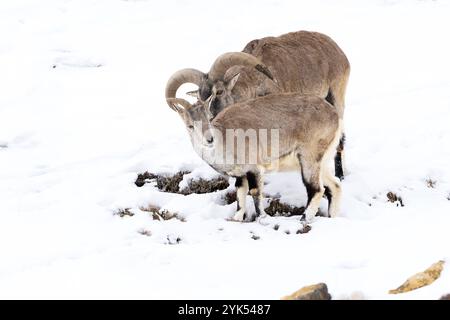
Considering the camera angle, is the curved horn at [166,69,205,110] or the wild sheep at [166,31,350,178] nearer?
the curved horn at [166,69,205,110]

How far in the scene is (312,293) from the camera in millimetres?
6016

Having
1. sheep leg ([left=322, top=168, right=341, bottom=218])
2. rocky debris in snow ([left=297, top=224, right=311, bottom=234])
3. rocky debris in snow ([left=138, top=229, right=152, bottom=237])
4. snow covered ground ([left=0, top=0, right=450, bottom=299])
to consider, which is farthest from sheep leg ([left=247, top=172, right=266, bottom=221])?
rocky debris in snow ([left=138, top=229, right=152, bottom=237])

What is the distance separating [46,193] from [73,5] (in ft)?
45.1

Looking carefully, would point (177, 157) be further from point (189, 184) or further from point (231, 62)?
point (231, 62)

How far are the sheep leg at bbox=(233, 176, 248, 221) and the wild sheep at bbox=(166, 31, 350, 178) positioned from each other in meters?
1.11

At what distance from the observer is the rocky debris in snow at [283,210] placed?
30.5 ft

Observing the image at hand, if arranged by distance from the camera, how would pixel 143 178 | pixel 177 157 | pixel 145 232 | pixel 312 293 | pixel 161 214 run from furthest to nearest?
pixel 177 157 < pixel 143 178 < pixel 161 214 < pixel 145 232 < pixel 312 293

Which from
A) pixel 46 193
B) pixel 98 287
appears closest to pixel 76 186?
pixel 46 193

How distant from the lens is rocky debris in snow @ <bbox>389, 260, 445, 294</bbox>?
6242 millimetres

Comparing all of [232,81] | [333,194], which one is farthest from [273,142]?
[232,81]

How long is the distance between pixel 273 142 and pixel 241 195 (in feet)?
2.83

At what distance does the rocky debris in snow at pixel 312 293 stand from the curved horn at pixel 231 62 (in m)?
4.41

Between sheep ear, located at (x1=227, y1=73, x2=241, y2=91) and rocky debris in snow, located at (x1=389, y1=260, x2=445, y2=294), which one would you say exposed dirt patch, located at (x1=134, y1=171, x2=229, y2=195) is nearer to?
sheep ear, located at (x1=227, y1=73, x2=241, y2=91)

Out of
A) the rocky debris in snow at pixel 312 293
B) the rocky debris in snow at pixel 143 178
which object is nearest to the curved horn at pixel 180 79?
the rocky debris in snow at pixel 143 178
